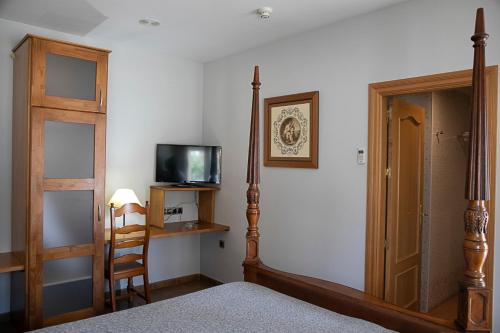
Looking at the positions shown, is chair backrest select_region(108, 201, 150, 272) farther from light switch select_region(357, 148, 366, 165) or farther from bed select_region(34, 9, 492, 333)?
light switch select_region(357, 148, 366, 165)

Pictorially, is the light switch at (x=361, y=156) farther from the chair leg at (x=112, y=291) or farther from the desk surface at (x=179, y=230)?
the chair leg at (x=112, y=291)

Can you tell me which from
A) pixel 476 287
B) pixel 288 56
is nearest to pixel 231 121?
pixel 288 56

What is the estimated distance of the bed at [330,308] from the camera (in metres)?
1.59

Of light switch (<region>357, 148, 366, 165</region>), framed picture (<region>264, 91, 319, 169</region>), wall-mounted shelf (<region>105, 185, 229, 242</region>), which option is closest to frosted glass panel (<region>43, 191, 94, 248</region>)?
wall-mounted shelf (<region>105, 185, 229, 242</region>)

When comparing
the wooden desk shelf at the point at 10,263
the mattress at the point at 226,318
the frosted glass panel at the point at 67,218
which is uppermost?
the frosted glass panel at the point at 67,218

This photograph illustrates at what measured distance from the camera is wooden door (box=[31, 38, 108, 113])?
293cm

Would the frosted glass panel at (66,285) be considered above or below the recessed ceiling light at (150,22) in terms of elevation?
below

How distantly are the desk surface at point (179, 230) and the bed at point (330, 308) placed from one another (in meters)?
1.68

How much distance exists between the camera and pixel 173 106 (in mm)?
4398

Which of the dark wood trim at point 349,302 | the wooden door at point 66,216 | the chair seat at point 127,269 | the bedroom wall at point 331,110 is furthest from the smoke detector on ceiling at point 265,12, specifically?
the chair seat at point 127,269

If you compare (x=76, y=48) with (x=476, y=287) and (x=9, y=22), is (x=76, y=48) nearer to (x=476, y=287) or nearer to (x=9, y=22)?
(x=9, y=22)

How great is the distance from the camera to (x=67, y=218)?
3119mm

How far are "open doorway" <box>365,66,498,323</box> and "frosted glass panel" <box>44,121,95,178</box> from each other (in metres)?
2.27

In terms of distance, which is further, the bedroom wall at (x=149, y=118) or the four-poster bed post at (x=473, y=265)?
the bedroom wall at (x=149, y=118)
